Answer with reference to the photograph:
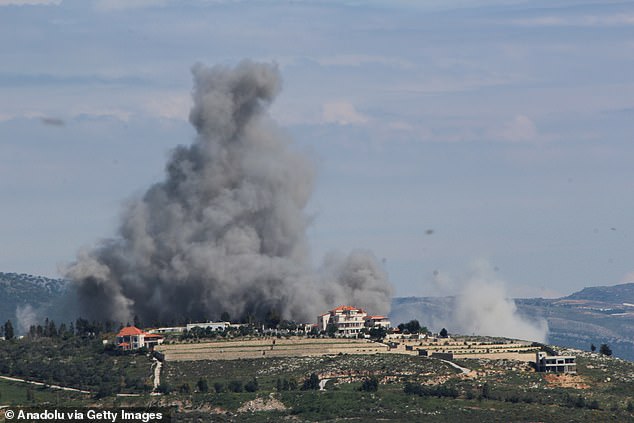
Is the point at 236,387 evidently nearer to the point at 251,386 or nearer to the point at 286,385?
the point at 251,386

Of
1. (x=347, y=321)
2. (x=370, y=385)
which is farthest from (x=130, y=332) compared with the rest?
(x=370, y=385)

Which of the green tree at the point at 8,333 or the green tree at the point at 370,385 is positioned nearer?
the green tree at the point at 370,385

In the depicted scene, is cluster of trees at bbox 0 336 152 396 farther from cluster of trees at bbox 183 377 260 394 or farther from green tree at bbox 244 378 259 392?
green tree at bbox 244 378 259 392

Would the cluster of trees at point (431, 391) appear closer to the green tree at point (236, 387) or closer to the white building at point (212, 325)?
the green tree at point (236, 387)

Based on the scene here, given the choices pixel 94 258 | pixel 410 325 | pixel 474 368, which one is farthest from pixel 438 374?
pixel 94 258

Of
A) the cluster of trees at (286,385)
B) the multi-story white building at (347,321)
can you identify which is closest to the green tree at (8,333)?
the multi-story white building at (347,321)
